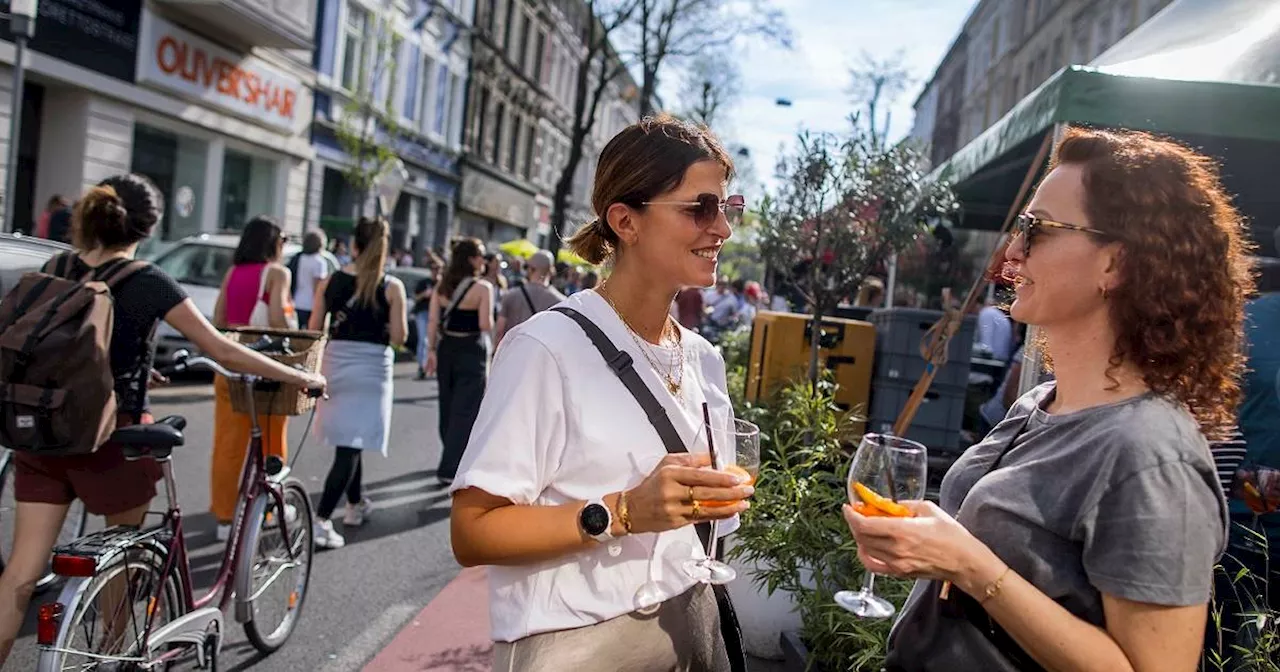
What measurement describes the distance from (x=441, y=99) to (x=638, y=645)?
28938mm

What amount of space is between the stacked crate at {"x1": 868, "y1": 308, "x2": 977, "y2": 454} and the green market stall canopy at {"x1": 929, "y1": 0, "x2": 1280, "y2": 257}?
1240 millimetres

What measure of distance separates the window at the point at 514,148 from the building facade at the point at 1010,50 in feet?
61.9

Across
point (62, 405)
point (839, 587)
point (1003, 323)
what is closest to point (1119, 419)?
point (839, 587)

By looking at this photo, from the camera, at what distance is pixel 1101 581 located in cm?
130

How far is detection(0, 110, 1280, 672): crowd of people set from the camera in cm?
131

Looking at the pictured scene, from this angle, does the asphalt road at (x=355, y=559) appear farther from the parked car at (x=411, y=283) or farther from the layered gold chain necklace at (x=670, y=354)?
the parked car at (x=411, y=283)

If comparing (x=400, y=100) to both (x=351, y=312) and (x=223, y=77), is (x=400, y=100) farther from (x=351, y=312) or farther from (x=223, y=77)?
(x=351, y=312)

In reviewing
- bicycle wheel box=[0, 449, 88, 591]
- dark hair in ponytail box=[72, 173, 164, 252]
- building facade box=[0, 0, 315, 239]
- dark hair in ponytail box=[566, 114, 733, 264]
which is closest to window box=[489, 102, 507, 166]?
building facade box=[0, 0, 315, 239]

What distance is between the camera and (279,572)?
12.6ft

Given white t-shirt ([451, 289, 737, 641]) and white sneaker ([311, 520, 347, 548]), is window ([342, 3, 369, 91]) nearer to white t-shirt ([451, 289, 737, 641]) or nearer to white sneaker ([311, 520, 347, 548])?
white sneaker ([311, 520, 347, 548])

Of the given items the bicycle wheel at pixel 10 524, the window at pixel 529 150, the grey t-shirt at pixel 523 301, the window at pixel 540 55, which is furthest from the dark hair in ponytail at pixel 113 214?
the window at pixel 540 55

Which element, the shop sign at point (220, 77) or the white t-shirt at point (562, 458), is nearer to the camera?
the white t-shirt at point (562, 458)

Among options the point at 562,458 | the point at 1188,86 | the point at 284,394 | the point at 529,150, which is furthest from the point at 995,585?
the point at 529,150

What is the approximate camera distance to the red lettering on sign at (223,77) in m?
15.4
